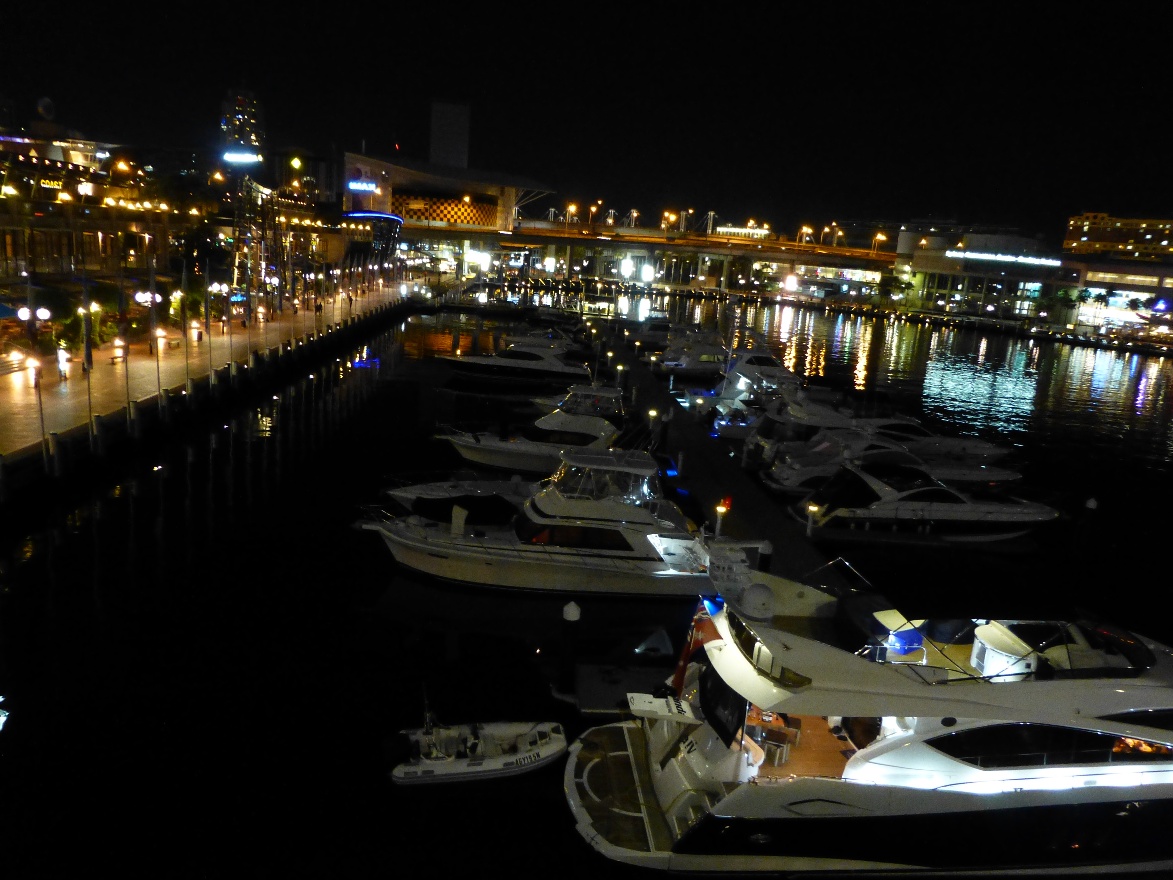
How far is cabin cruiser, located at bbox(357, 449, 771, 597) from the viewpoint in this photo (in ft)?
42.3

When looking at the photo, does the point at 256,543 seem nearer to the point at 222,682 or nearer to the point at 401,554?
the point at 401,554

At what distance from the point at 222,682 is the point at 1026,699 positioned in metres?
9.39

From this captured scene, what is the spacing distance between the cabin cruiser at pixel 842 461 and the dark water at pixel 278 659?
5.74 feet

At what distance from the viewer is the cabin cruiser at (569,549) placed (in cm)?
1288

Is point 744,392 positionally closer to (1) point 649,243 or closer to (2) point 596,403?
(2) point 596,403

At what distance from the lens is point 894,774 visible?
23.3 ft

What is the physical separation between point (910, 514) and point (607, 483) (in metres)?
7.78

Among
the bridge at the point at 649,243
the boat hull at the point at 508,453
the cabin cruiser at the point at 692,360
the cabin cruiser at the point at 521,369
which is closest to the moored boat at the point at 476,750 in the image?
the boat hull at the point at 508,453

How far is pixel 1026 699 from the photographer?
733 cm

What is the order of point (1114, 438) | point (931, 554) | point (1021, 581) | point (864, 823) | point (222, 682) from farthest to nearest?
1. point (1114, 438)
2. point (931, 554)
3. point (1021, 581)
4. point (222, 682)
5. point (864, 823)

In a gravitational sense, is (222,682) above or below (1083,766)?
below

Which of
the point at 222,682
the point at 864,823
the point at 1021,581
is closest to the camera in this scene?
the point at 864,823

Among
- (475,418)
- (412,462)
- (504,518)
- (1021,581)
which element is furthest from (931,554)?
(475,418)

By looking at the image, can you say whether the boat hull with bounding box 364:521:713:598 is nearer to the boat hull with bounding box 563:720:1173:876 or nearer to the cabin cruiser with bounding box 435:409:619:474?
the boat hull with bounding box 563:720:1173:876
